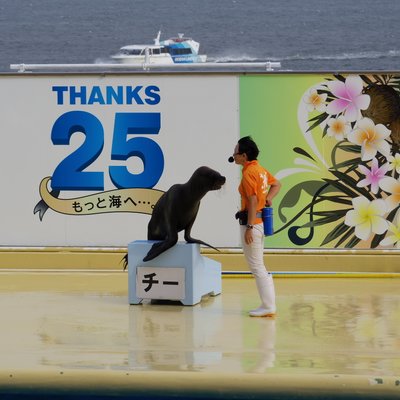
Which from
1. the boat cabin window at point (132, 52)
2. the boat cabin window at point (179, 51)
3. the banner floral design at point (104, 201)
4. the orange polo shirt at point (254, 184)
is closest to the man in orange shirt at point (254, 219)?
the orange polo shirt at point (254, 184)

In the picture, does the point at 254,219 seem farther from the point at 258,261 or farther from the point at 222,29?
the point at 222,29

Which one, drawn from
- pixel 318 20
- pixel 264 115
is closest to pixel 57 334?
pixel 264 115

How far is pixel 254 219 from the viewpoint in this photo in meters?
10.2

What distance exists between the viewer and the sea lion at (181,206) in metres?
11.0

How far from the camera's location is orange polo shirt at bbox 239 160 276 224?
1025 cm

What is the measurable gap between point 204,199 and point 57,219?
1675 millimetres

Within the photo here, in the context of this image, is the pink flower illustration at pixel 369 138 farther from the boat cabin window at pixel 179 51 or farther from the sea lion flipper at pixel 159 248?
the boat cabin window at pixel 179 51

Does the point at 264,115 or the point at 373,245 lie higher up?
the point at 264,115

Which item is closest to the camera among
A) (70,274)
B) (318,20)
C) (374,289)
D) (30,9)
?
(374,289)

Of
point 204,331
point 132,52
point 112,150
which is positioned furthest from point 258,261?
point 132,52

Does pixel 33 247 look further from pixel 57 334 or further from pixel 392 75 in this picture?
pixel 392 75

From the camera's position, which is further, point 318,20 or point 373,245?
point 318,20

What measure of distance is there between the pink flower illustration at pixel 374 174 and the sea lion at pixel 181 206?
2056mm

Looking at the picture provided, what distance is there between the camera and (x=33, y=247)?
42.1 feet
